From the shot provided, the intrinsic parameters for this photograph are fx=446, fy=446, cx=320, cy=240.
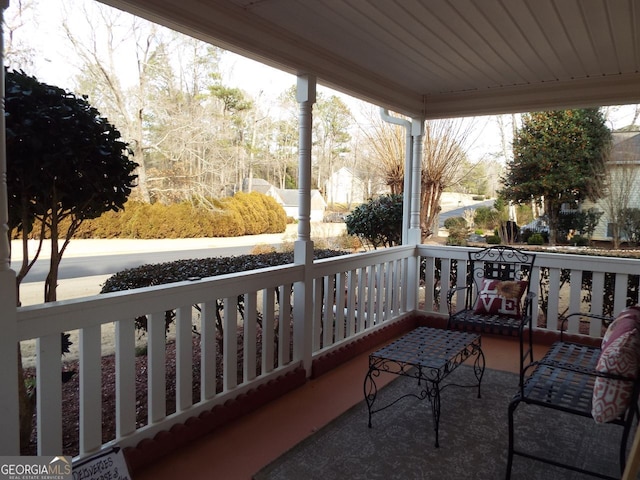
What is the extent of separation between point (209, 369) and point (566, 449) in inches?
80.4

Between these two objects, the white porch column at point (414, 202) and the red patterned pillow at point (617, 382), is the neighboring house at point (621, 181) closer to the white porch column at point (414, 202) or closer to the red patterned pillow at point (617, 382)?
the white porch column at point (414, 202)

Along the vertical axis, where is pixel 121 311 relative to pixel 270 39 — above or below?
below

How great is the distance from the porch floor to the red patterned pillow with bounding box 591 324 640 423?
1.50 meters

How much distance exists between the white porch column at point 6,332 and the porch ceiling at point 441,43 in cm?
92

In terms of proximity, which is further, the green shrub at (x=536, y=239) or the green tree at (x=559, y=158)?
the green shrub at (x=536, y=239)

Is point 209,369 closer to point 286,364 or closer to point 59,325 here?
point 286,364

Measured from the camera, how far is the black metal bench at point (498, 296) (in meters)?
3.58

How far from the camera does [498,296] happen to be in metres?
3.80

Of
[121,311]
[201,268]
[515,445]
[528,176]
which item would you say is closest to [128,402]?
[121,311]

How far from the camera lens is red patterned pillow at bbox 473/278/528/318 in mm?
3740

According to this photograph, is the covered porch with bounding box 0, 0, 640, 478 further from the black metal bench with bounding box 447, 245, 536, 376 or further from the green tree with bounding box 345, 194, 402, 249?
the green tree with bounding box 345, 194, 402, 249

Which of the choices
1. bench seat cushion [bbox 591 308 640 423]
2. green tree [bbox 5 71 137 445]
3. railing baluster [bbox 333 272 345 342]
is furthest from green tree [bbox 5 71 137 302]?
bench seat cushion [bbox 591 308 640 423]

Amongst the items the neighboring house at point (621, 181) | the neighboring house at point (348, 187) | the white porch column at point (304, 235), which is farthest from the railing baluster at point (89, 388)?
the neighboring house at point (621, 181)

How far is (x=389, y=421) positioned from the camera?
2758 millimetres
